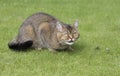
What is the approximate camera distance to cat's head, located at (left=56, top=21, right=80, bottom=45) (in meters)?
7.19

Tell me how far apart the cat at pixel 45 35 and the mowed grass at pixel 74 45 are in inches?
6.0

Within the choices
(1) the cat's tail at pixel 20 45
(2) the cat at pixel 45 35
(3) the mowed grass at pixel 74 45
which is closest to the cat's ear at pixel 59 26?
(2) the cat at pixel 45 35

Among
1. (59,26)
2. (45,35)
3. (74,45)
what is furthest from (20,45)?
(74,45)

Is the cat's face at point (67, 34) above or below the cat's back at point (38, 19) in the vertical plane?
below

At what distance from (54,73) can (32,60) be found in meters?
0.76

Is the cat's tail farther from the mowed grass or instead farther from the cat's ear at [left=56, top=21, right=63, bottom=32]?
the cat's ear at [left=56, top=21, right=63, bottom=32]

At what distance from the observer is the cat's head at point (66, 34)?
7.19 m

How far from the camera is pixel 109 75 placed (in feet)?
20.6

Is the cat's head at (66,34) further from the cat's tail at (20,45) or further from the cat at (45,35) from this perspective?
the cat's tail at (20,45)

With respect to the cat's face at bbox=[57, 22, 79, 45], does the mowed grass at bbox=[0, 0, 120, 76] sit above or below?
below

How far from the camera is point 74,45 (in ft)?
26.3

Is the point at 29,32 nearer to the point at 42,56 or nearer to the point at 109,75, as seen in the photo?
the point at 42,56

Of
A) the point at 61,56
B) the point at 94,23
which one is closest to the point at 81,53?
the point at 61,56

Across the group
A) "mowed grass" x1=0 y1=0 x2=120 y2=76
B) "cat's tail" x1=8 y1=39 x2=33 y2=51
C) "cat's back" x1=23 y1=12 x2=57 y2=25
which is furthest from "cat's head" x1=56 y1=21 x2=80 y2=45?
"cat's back" x1=23 y1=12 x2=57 y2=25
